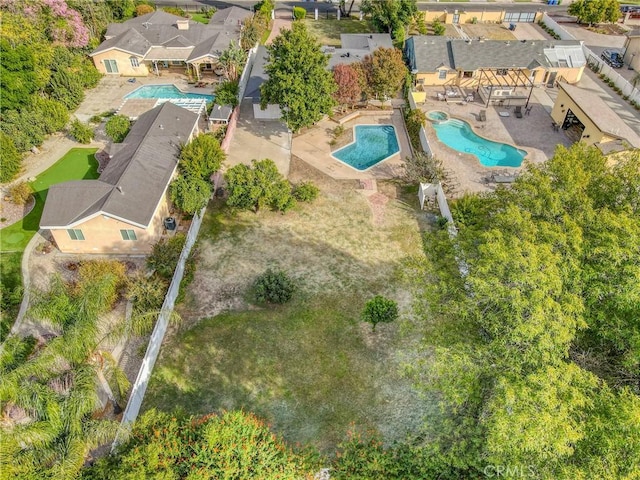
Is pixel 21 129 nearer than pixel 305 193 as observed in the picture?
No

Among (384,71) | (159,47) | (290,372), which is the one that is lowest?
(290,372)

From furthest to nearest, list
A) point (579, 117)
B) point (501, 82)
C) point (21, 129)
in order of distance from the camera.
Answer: point (501, 82), point (579, 117), point (21, 129)

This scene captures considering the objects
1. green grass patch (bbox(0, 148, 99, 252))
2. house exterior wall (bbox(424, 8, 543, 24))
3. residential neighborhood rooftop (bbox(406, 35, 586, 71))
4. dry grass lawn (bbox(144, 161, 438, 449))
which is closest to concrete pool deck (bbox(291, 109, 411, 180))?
dry grass lawn (bbox(144, 161, 438, 449))

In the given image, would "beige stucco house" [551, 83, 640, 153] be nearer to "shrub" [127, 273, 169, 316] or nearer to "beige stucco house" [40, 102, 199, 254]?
"beige stucco house" [40, 102, 199, 254]

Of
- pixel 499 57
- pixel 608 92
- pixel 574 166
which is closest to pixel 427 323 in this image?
pixel 574 166

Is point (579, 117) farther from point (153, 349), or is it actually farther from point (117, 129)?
point (117, 129)

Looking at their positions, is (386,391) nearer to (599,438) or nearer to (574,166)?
(599,438)

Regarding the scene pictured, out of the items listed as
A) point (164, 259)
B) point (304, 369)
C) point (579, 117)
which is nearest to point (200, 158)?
point (164, 259)
